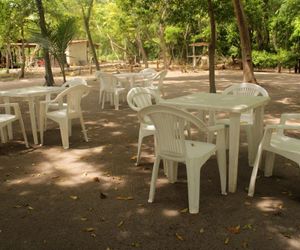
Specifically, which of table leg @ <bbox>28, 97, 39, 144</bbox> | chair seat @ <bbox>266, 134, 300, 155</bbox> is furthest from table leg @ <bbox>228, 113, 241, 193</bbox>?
table leg @ <bbox>28, 97, 39, 144</bbox>

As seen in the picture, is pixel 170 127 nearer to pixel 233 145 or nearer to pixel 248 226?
pixel 233 145

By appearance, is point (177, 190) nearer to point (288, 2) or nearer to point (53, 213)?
point (53, 213)

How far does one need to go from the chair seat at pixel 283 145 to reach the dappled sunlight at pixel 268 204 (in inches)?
16.3

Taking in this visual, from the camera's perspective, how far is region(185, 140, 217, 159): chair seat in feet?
9.71

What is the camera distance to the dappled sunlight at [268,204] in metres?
2.96

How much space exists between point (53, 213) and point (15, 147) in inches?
94.3

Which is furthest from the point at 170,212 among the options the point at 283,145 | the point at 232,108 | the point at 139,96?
the point at 139,96

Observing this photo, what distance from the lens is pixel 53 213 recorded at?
3.04 metres

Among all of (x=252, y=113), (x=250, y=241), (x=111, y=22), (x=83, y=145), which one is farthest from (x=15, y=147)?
(x=111, y=22)

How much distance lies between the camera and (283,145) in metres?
3.19

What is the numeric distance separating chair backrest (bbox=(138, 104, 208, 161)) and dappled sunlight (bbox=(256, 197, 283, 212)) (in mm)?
767

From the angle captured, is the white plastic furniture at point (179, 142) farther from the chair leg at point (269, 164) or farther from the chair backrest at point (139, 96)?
the chair backrest at point (139, 96)

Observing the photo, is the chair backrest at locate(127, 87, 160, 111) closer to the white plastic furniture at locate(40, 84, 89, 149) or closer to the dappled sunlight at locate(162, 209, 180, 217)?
the white plastic furniture at locate(40, 84, 89, 149)

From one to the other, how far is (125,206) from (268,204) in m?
1.20
